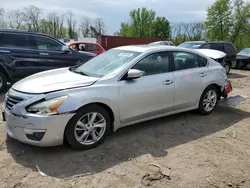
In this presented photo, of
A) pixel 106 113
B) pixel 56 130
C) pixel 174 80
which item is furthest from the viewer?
pixel 174 80

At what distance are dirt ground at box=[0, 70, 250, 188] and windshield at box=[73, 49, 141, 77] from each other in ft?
3.61

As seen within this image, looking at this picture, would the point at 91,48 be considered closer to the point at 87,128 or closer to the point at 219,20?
the point at 87,128

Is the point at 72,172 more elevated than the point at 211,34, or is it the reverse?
the point at 211,34

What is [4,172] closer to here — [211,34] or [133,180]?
[133,180]

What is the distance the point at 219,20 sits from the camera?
3177cm

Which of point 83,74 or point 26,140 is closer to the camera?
point 26,140

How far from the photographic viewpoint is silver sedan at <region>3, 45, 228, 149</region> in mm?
3285

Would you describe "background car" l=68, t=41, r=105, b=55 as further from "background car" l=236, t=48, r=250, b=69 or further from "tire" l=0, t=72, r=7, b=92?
"background car" l=236, t=48, r=250, b=69

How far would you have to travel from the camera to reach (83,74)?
13.5 ft

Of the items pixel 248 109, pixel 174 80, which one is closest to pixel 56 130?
pixel 174 80

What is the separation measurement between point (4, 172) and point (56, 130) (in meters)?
0.79

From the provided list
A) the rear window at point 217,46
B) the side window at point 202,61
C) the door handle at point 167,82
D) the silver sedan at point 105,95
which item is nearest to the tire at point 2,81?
the silver sedan at point 105,95

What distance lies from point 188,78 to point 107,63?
5.22 feet

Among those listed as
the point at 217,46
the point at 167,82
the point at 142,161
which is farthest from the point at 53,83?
the point at 217,46
